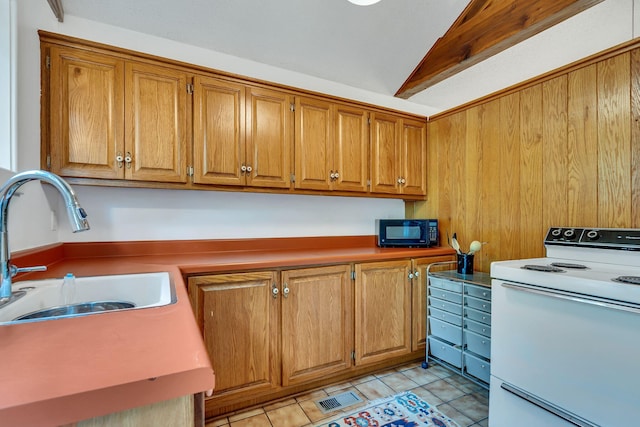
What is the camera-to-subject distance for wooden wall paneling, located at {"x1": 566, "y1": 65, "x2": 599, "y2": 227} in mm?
1778

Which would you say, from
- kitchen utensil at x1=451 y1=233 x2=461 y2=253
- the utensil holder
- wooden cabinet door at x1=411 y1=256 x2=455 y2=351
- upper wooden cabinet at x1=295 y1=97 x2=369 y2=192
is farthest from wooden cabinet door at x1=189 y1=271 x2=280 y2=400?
kitchen utensil at x1=451 y1=233 x2=461 y2=253

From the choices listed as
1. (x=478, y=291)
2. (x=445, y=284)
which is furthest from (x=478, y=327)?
(x=445, y=284)

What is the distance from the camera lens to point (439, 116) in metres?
2.71

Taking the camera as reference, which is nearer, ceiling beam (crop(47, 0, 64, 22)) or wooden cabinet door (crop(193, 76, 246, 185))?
ceiling beam (crop(47, 0, 64, 22))

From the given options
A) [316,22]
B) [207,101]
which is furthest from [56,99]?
[316,22]

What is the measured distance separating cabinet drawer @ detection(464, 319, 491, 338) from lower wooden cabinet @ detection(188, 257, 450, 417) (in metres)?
0.40

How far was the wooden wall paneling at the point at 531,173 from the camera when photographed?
204 centimetres

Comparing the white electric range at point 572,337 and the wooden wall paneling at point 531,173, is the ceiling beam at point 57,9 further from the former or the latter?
the wooden wall paneling at point 531,173

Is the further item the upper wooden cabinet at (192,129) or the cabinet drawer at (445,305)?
the cabinet drawer at (445,305)

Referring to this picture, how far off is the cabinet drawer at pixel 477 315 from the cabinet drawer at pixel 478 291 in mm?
99

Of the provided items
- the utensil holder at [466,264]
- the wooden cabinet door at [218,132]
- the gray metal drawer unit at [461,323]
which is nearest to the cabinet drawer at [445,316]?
the gray metal drawer unit at [461,323]

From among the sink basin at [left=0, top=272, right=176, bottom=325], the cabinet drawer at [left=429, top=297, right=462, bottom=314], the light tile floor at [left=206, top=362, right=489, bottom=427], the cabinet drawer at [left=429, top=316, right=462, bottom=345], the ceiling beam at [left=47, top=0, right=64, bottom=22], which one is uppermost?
the ceiling beam at [left=47, top=0, right=64, bottom=22]

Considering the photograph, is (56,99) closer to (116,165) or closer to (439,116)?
(116,165)

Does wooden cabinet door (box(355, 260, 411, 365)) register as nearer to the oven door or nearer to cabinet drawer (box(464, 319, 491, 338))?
cabinet drawer (box(464, 319, 491, 338))
